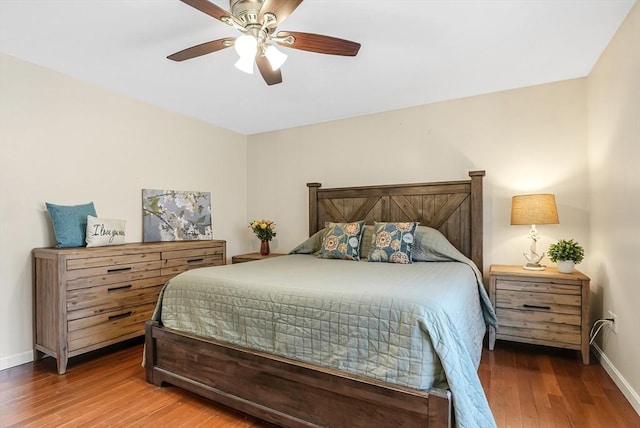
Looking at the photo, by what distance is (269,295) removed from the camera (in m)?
1.84

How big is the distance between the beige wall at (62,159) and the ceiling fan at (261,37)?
150cm

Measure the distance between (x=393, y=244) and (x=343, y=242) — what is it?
0.50m

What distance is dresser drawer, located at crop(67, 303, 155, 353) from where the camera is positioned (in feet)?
8.27

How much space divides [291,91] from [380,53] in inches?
41.3

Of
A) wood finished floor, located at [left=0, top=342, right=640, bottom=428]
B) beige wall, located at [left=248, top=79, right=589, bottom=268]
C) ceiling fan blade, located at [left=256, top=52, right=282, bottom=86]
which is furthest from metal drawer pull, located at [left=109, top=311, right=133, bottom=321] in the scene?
ceiling fan blade, located at [left=256, top=52, right=282, bottom=86]

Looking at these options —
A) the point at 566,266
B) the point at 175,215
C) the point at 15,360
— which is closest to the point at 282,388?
the point at 15,360

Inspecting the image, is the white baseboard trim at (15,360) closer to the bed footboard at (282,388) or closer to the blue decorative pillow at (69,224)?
the blue decorative pillow at (69,224)

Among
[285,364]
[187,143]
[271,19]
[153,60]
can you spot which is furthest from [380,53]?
[187,143]

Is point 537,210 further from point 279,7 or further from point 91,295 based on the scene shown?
point 91,295

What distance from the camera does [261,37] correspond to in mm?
1916

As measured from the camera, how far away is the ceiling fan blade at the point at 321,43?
1.88 m

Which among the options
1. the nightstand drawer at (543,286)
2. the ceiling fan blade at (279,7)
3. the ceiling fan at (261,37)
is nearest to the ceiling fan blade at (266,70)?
the ceiling fan at (261,37)

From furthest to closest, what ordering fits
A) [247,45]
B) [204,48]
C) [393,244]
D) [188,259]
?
1. [188,259]
2. [393,244]
3. [204,48]
4. [247,45]

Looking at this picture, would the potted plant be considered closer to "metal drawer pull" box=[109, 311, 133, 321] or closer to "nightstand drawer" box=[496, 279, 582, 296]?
"nightstand drawer" box=[496, 279, 582, 296]
